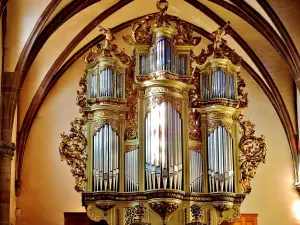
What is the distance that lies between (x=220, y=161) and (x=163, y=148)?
4.51ft

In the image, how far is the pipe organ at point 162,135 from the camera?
59.2ft

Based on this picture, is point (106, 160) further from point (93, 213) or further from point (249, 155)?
point (249, 155)

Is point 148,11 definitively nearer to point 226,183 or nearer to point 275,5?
point 275,5

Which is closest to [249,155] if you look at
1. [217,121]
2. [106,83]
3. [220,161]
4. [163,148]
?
[220,161]

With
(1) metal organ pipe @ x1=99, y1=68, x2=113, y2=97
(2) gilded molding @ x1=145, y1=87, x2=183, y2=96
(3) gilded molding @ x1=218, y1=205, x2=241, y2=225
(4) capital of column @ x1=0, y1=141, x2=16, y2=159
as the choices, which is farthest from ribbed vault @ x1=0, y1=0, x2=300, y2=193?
(3) gilded molding @ x1=218, y1=205, x2=241, y2=225

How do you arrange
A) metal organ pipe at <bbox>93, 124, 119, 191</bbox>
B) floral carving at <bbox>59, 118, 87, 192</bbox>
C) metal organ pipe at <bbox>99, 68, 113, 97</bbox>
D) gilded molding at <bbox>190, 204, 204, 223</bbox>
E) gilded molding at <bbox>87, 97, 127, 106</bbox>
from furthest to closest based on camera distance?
Result: metal organ pipe at <bbox>99, 68, 113, 97</bbox>, gilded molding at <bbox>87, 97, 127, 106</bbox>, floral carving at <bbox>59, 118, 87, 192</bbox>, metal organ pipe at <bbox>93, 124, 119, 191</bbox>, gilded molding at <bbox>190, 204, 204, 223</bbox>

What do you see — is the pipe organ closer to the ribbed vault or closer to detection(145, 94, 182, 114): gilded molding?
detection(145, 94, 182, 114): gilded molding

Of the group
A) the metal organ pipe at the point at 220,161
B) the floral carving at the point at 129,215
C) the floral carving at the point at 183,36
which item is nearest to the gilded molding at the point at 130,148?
the floral carving at the point at 129,215

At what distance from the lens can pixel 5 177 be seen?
20141 millimetres

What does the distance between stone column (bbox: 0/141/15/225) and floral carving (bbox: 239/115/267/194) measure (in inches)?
226

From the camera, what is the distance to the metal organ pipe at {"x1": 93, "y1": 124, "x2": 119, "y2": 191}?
18109 mm

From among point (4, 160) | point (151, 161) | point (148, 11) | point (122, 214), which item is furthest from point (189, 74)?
point (148, 11)

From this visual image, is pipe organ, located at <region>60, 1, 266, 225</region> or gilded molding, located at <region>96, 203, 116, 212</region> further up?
pipe organ, located at <region>60, 1, 266, 225</region>

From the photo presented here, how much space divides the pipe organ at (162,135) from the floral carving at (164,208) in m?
0.02
